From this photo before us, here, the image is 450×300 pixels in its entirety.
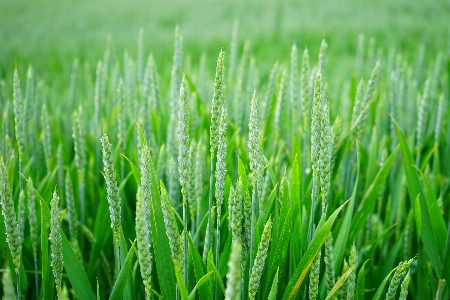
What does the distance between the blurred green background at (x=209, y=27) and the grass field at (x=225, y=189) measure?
3.37ft

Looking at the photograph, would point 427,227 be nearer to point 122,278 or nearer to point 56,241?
point 122,278

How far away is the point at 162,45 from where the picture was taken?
439cm

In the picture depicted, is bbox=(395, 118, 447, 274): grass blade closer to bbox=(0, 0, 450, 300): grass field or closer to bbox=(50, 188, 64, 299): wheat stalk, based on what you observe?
bbox=(0, 0, 450, 300): grass field

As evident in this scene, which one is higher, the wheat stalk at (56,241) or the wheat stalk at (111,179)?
the wheat stalk at (111,179)

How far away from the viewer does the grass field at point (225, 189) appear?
670mm

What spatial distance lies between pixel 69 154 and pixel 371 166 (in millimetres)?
1141

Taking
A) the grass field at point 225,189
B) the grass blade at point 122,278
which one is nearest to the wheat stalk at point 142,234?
the grass field at point 225,189

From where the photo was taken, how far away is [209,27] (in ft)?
16.0

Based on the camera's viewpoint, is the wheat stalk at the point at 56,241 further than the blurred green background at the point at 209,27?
No

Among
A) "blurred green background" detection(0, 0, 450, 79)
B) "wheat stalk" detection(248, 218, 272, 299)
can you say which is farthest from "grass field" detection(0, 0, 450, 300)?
"blurred green background" detection(0, 0, 450, 79)

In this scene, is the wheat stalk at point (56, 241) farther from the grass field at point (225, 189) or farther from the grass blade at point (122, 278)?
the grass blade at point (122, 278)

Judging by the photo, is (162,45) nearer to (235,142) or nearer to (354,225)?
(235,142)

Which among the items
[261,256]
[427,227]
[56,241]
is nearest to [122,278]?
[56,241]

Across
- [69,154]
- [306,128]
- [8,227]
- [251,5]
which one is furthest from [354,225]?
[251,5]
